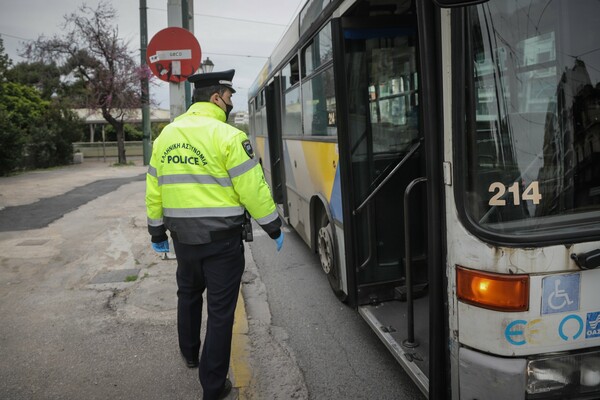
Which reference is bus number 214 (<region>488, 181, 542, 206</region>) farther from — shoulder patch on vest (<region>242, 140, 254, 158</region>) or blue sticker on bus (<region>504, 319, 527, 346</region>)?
shoulder patch on vest (<region>242, 140, 254, 158</region>)

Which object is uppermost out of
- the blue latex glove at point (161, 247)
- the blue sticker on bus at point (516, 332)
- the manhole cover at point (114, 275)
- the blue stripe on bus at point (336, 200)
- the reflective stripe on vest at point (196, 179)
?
the reflective stripe on vest at point (196, 179)

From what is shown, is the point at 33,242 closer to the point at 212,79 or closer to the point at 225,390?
the point at 225,390

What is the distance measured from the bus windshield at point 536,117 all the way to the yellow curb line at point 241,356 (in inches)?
78.3

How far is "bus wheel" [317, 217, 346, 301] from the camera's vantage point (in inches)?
167

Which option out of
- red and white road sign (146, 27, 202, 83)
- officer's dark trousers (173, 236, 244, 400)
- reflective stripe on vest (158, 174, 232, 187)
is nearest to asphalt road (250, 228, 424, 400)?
officer's dark trousers (173, 236, 244, 400)

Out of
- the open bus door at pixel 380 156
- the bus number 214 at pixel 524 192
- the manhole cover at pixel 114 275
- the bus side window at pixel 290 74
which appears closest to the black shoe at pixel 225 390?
the open bus door at pixel 380 156

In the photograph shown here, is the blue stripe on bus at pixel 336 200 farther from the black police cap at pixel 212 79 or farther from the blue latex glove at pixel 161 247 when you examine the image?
the blue latex glove at pixel 161 247

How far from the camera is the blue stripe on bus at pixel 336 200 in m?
3.84

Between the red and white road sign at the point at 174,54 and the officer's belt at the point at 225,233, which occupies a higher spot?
the red and white road sign at the point at 174,54

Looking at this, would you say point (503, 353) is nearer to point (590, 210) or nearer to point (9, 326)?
point (590, 210)

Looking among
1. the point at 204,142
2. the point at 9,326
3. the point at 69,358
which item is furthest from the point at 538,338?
the point at 9,326

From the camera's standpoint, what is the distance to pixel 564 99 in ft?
7.00

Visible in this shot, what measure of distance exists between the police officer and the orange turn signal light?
1235 mm

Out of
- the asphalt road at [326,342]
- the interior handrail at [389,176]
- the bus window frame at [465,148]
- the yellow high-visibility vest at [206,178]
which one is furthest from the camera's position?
the interior handrail at [389,176]
